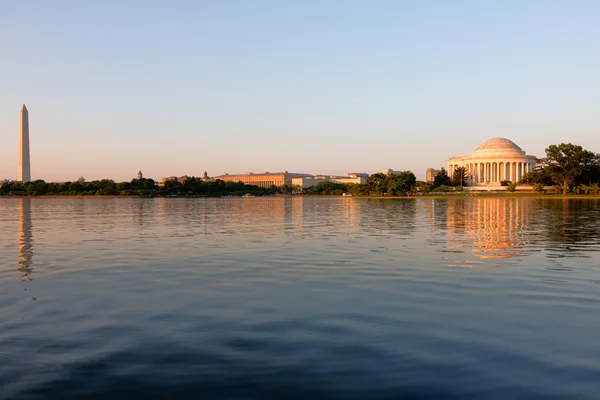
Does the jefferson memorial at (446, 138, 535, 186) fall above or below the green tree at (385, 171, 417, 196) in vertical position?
above

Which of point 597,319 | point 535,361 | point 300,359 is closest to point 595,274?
point 597,319

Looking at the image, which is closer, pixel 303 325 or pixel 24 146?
pixel 303 325

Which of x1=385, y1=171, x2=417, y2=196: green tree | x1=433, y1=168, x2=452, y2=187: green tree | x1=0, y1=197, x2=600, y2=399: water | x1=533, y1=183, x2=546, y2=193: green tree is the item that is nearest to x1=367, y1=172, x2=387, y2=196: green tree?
x1=385, y1=171, x2=417, y2=196: green tree

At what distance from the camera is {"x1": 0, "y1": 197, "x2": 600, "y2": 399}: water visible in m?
7.86

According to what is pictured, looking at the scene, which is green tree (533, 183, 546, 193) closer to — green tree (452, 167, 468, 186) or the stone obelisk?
green tree (452, 167, 468, 186)

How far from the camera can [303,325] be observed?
10938 mm

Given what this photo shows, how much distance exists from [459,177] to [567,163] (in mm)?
62552

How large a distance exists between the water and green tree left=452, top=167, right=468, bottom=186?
577 feet

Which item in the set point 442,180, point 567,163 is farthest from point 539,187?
point 442,180

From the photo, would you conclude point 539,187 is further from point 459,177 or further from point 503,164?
point 503,164

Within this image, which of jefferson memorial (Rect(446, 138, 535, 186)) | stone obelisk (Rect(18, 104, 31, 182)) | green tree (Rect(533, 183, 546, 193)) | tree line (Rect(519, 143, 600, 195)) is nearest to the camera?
tree line (Rect(519, 143, 600, 195))

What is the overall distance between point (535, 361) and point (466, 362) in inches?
46.3

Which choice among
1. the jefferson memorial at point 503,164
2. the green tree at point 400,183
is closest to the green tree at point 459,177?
the jefferson memorial at point 503,164

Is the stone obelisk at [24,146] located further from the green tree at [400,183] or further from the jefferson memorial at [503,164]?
the jefferson memorial at [503,164]
